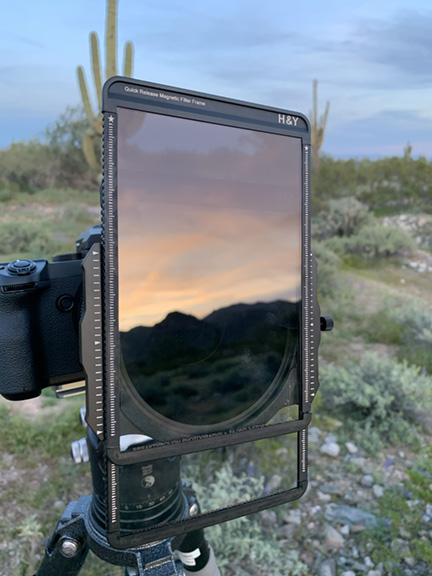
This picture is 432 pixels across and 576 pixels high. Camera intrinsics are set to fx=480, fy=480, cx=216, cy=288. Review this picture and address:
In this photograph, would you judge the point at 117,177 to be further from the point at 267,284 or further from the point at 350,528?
the point at 350,528

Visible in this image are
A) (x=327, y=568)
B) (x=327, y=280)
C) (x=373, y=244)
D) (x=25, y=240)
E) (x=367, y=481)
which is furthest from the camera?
(x=373, y=244)

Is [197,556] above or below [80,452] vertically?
below

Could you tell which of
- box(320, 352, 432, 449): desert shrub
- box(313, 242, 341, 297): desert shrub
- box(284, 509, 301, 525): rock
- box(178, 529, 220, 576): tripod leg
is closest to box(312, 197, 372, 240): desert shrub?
box(313, 242, 341, 297): desert shrub

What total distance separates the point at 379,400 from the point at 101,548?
181cm

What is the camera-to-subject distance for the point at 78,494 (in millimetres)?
1962

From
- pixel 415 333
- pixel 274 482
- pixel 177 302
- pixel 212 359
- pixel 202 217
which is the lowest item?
pixel 274 482

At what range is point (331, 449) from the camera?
226 centimetres

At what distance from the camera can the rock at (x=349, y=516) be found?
1.81m

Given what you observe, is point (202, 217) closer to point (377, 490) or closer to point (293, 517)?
point (293, 517)

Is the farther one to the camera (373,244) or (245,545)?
(373,244)

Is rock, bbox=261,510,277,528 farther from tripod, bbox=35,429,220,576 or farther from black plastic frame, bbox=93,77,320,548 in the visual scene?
black plastic frame, bbox=93,77,320,548

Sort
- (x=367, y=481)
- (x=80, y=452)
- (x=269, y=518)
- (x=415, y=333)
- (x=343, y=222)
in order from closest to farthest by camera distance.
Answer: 1. (x=80, y=452)
2. (x=269, y=518)
3. (x=367, y=481)
4. (x=415, y=333)
5. (x=343, y=222)

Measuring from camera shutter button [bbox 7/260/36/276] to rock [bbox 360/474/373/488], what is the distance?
174 centimetres

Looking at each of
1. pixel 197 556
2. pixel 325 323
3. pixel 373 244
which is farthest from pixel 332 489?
pixel 373 244
